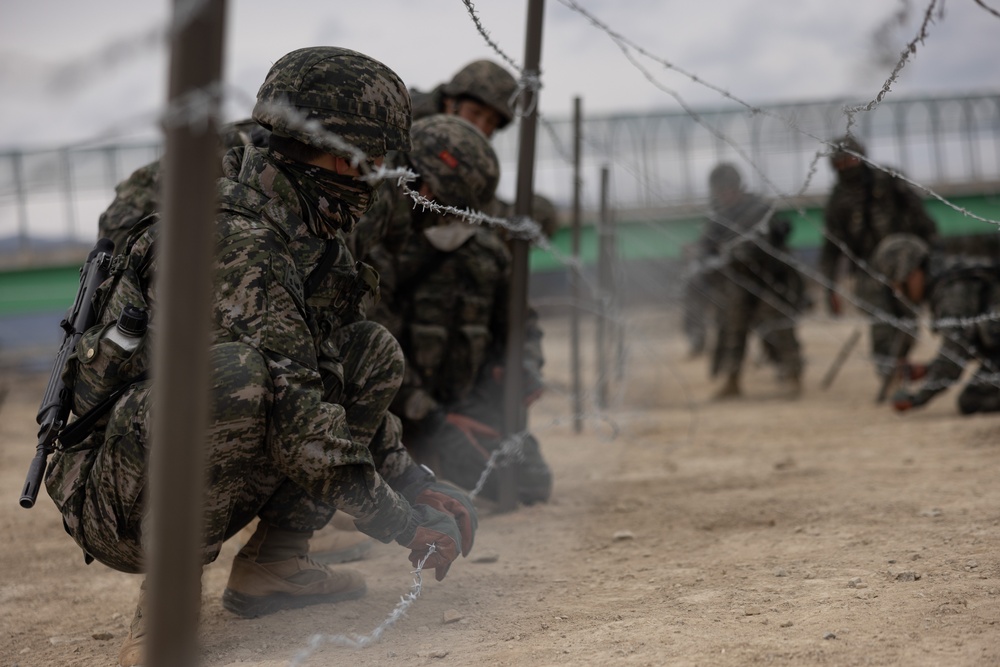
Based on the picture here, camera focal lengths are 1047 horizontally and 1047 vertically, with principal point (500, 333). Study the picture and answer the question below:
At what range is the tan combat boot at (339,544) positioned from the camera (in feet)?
12.0

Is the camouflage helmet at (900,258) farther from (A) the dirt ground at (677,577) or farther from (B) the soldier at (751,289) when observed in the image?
(B) the soldier at (751,289)

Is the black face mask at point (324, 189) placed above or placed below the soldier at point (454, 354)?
above

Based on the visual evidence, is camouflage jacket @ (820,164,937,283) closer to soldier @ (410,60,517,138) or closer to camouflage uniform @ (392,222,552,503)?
soldier @ (410,60,517,138)

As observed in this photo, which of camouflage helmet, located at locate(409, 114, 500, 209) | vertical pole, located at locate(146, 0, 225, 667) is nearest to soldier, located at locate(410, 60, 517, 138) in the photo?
camouflage helmet, located at locate(409, 114, 500, 209)

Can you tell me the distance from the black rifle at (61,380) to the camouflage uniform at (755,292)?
6531mm

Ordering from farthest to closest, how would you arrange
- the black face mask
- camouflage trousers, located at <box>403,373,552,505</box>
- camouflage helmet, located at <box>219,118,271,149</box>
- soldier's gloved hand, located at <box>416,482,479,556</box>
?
camouflage trousers, located at <box>403,373,552,505</box>
camouflage helmet, located at <box>219,118,271,149</box>
soldier's gloved hand, located at <box>416,482,479,556</box>
the black face mask

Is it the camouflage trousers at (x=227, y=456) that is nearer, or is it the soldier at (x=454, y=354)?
the camouflage trousers at (x=227, y=456)

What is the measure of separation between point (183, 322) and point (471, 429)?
292cm

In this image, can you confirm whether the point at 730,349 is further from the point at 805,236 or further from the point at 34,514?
the point at 805,236

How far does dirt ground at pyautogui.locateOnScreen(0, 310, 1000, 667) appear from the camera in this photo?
233 centimetres

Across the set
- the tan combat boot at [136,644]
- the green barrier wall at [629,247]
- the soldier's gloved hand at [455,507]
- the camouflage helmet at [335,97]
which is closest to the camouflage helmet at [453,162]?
the camouflage helmet at [335,97]

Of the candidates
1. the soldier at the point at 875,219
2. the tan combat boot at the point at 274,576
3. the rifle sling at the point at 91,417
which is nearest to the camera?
the rifle sling at the point at 91,417

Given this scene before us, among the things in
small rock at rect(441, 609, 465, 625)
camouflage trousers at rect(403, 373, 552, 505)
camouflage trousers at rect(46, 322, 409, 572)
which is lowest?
small rock at rect(441, 609, 465, 625)

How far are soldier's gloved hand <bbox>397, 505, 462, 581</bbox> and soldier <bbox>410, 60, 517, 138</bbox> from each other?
2.48 metres
